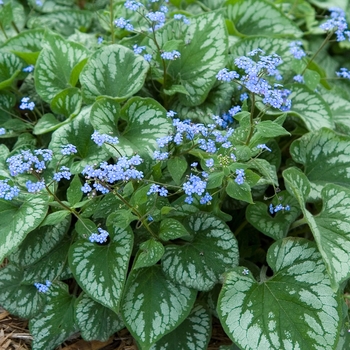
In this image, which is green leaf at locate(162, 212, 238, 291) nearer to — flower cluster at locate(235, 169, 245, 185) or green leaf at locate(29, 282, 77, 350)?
flower cluster at locate(235, 169, 245, 185)

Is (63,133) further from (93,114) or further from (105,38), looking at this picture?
(105,38)

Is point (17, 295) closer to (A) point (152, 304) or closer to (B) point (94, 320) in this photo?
(B) point (94, 320)

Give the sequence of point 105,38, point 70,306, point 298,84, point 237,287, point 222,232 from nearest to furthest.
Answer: point 237,287
point 222,232
point 70,306
point 298,84
point 105,38

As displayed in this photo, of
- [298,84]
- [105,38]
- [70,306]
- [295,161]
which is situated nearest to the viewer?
[70,306]

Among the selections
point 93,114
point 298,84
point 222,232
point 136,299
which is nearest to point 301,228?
point 222,232

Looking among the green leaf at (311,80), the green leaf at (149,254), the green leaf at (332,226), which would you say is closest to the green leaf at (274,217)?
the green leaf at (332,226)

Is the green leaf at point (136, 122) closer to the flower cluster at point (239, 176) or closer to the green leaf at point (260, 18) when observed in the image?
the flower cluster at point (239, 176)
